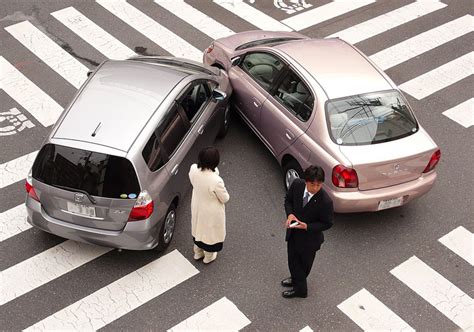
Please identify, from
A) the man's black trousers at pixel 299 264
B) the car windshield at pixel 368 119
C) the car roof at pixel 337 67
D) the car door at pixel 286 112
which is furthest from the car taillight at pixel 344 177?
the man's black trousers at pixel 299 264

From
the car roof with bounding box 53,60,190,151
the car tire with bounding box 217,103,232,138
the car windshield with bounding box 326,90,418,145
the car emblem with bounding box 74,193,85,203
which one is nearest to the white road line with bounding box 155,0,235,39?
the car tire with bounding box 217,103,232,138

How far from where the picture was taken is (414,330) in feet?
22.3

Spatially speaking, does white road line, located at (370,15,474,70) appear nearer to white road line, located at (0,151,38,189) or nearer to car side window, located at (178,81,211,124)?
car side window, located at (178,81,211,124)

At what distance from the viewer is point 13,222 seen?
25.9 feet

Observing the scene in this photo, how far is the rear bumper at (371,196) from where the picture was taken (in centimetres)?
755

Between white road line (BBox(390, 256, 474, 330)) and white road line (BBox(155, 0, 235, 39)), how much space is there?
6475mm

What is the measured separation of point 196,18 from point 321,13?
2661 millimetres

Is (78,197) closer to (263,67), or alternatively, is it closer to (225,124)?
(225,124)

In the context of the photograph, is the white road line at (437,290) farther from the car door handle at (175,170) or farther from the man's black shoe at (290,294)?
the car door handle at (175,170)

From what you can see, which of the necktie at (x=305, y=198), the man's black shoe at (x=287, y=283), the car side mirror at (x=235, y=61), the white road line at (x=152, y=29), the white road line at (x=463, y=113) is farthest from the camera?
the white road line at (x=152, y=29)

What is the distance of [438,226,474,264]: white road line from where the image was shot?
773cm

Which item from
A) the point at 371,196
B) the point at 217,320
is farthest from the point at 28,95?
the point at 371,196

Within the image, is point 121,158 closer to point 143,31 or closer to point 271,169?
point 271,169

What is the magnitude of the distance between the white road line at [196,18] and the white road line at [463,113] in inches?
179
